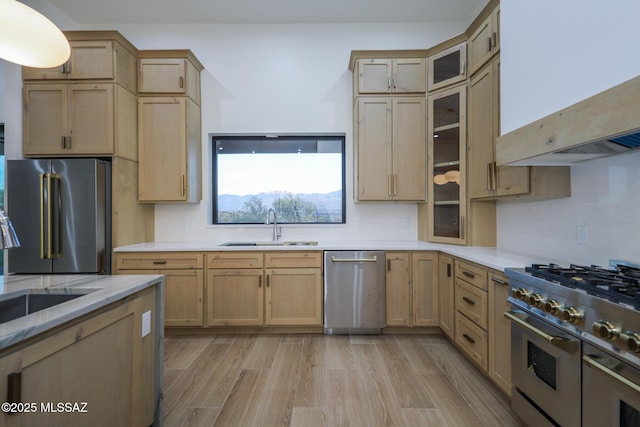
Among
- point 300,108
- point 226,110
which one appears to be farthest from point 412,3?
point 226,110

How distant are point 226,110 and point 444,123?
8.12ft

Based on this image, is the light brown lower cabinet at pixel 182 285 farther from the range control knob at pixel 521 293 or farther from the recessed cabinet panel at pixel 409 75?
the recessed cabinet panel at pixel 409 75

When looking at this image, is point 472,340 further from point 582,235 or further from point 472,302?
point 582,235

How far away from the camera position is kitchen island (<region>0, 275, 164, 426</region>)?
884mm

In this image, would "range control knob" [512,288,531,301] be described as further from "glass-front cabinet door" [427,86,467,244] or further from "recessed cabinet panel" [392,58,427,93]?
"recessed cabinet panel" [392,58,427,93]

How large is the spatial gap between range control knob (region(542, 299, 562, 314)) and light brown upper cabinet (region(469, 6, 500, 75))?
6.38 feet

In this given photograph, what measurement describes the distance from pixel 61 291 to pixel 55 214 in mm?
1861

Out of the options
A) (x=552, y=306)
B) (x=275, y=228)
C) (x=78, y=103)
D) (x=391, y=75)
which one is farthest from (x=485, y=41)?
(x=78, y=103)

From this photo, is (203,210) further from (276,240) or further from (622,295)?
(622,295)

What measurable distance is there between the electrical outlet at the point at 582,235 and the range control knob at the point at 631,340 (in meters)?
1.09

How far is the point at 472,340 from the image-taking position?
90.6 inches

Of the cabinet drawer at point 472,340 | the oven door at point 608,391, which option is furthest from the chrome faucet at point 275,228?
the oven door at point 608,391

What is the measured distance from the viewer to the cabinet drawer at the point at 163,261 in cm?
292

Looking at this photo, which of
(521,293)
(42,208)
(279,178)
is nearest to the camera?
(521,293)
